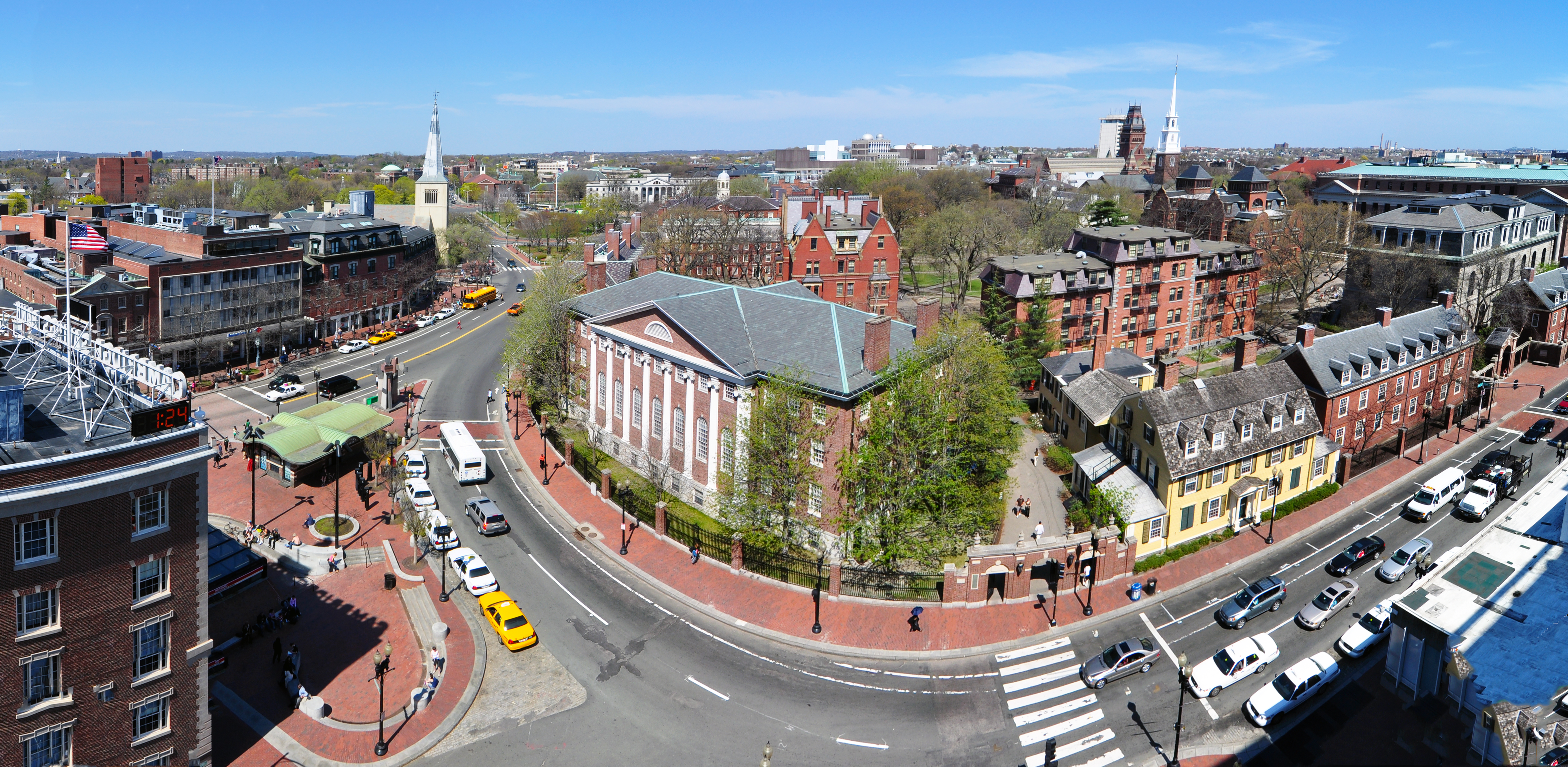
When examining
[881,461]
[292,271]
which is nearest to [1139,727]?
[881,461]

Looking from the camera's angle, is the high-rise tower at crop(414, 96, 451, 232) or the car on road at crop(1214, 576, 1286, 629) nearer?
the car on road at crop(1214, 576, 1286, 629)

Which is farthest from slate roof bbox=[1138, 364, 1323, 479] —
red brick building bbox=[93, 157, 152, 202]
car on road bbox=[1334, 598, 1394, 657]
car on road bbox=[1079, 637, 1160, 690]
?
red brick building bbox=[93, 157, 152, 202]

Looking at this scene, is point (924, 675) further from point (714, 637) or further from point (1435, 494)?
point (1435, 494)

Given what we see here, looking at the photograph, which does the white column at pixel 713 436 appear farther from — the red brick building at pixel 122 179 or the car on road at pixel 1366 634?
the red brick building at pixel 122 179

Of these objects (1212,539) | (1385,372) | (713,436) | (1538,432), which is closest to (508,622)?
(713,436)

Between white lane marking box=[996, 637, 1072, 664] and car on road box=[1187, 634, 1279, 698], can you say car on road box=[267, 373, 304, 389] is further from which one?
car on road box=[1187, 634, 1279, 698]
